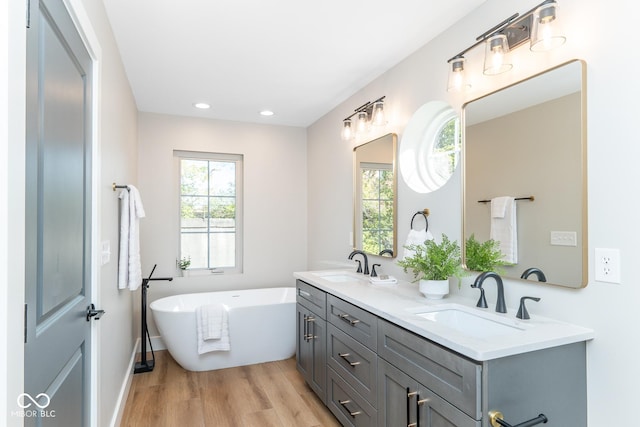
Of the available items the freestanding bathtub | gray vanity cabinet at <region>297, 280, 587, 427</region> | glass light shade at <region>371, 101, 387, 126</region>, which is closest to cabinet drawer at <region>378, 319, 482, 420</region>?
gray vanity cabinet at <region>297, 280, 587, 427</region>

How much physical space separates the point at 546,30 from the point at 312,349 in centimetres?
243

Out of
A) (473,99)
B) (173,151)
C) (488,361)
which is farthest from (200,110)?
(488,361)

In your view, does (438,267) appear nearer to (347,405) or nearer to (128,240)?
(347,405)

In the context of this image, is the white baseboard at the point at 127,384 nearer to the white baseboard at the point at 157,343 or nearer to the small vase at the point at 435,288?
the white baseboard at the point at 157,343

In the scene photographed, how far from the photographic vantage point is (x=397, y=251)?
2.71 m

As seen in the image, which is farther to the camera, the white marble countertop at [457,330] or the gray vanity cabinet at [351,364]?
the gray vanity cabinet at [351,364]

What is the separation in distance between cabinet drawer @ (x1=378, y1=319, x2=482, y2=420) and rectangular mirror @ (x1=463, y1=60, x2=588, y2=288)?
61 centimetres

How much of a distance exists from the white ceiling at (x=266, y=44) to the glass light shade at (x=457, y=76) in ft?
0.97

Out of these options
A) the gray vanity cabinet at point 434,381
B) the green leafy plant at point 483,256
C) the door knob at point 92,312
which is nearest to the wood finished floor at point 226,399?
the gray vanity cabinet at point 434,381

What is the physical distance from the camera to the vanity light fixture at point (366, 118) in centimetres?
275

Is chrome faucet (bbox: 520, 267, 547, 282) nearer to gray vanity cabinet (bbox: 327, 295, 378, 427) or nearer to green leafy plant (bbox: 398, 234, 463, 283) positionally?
green leafy plant (bbox: 398, 234, 463, 283)

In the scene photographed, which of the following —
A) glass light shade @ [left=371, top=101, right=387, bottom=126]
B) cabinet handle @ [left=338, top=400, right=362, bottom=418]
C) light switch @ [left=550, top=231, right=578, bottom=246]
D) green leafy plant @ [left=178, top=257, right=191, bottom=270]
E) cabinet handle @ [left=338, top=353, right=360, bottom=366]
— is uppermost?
glass light shade @ [left=371, top=101, right=387, bottom=126]

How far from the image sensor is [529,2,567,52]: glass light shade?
151 centimetres

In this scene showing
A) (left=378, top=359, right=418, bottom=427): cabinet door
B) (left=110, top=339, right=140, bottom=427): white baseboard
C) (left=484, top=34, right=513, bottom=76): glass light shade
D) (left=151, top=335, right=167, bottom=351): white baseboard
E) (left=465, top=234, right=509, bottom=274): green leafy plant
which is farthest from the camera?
(left=151, top=335, right=167, bottom=351): white baseboard
